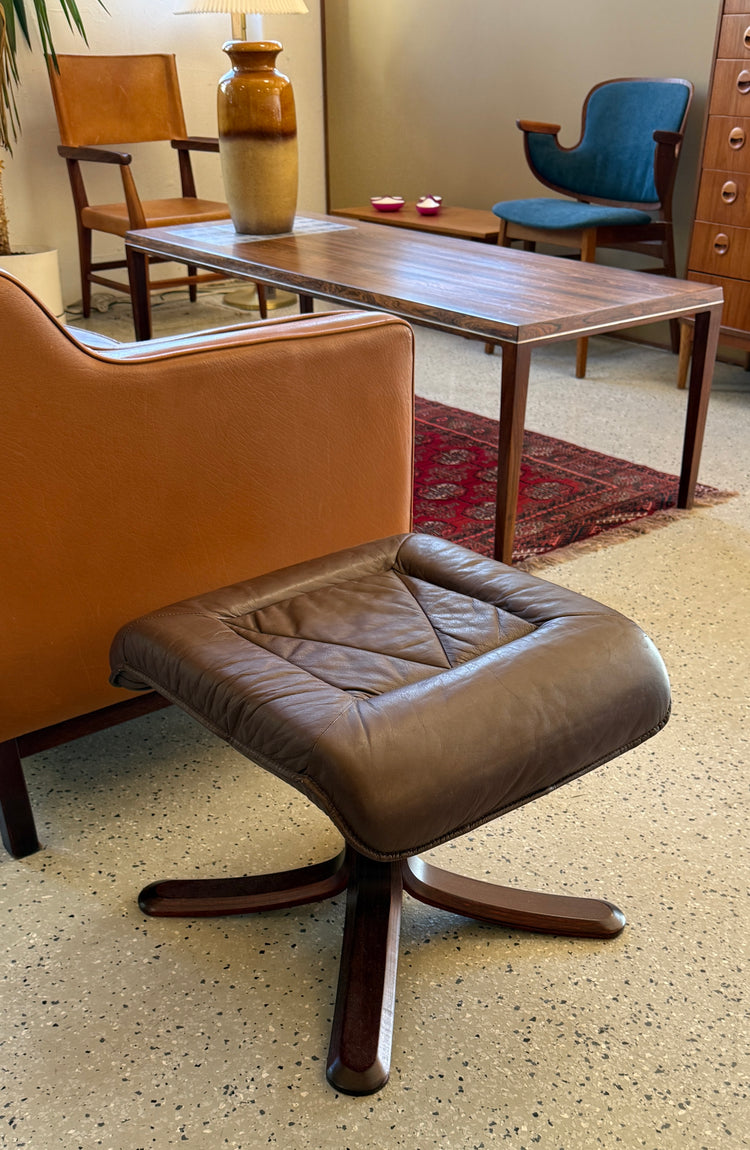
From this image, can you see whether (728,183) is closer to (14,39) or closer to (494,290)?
(494,290)

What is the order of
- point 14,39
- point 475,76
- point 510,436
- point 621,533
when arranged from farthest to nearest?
point 475,76 < point 14,39 < point 621,533 < point 510,436

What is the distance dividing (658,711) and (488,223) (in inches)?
124

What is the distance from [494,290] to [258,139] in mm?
961

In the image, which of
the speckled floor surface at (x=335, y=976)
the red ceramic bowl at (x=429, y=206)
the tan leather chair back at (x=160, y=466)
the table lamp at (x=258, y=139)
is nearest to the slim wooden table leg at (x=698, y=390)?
the speckled floor surface at (x=335, y=976)

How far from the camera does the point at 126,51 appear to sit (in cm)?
451

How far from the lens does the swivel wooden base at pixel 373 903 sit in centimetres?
113

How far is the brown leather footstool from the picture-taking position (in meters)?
0.95

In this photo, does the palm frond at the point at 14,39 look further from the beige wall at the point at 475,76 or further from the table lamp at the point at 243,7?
the beige wall at the point at 475,76

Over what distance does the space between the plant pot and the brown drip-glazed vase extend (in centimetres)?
97

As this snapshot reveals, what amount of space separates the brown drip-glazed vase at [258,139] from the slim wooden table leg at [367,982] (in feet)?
7.21

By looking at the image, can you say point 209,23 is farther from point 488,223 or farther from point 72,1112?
point 72,1112

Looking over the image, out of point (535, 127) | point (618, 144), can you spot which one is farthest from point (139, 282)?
point (618, 144)

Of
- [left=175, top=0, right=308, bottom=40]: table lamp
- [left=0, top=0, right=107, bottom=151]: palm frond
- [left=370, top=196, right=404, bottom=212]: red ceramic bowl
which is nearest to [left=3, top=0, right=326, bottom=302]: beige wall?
[left=0, top=0, right=107, bottom=151]: palm frond

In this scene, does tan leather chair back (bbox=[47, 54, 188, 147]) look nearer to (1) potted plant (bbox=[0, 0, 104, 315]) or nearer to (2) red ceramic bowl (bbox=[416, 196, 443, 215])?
(1) potted plant (bbox=[0, 0, 104, 315])
